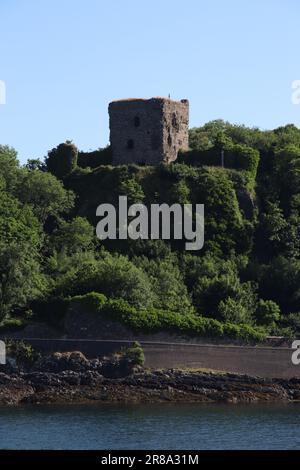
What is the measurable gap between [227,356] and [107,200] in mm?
15302

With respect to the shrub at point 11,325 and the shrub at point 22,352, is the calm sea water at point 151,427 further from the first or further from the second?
the shrub at point 11,325

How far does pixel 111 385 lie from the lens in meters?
63.8

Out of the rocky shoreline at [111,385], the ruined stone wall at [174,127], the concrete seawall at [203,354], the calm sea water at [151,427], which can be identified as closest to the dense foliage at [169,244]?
the ruined stone wall at [174,127]

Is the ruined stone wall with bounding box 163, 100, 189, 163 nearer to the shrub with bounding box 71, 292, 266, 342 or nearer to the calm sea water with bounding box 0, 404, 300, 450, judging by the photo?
the shrub with bounding box 71, 292, 266, 342

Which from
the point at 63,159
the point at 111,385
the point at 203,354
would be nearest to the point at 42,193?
the point at 63,159

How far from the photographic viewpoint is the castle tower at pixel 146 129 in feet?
266

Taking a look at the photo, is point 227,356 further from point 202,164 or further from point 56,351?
point 202,164

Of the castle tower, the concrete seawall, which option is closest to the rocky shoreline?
the concrete seawall

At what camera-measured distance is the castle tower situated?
81125mm

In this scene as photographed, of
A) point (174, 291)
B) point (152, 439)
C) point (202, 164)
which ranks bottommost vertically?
point (152, 439)

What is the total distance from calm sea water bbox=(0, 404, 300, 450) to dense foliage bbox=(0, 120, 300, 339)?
22.6 feet
